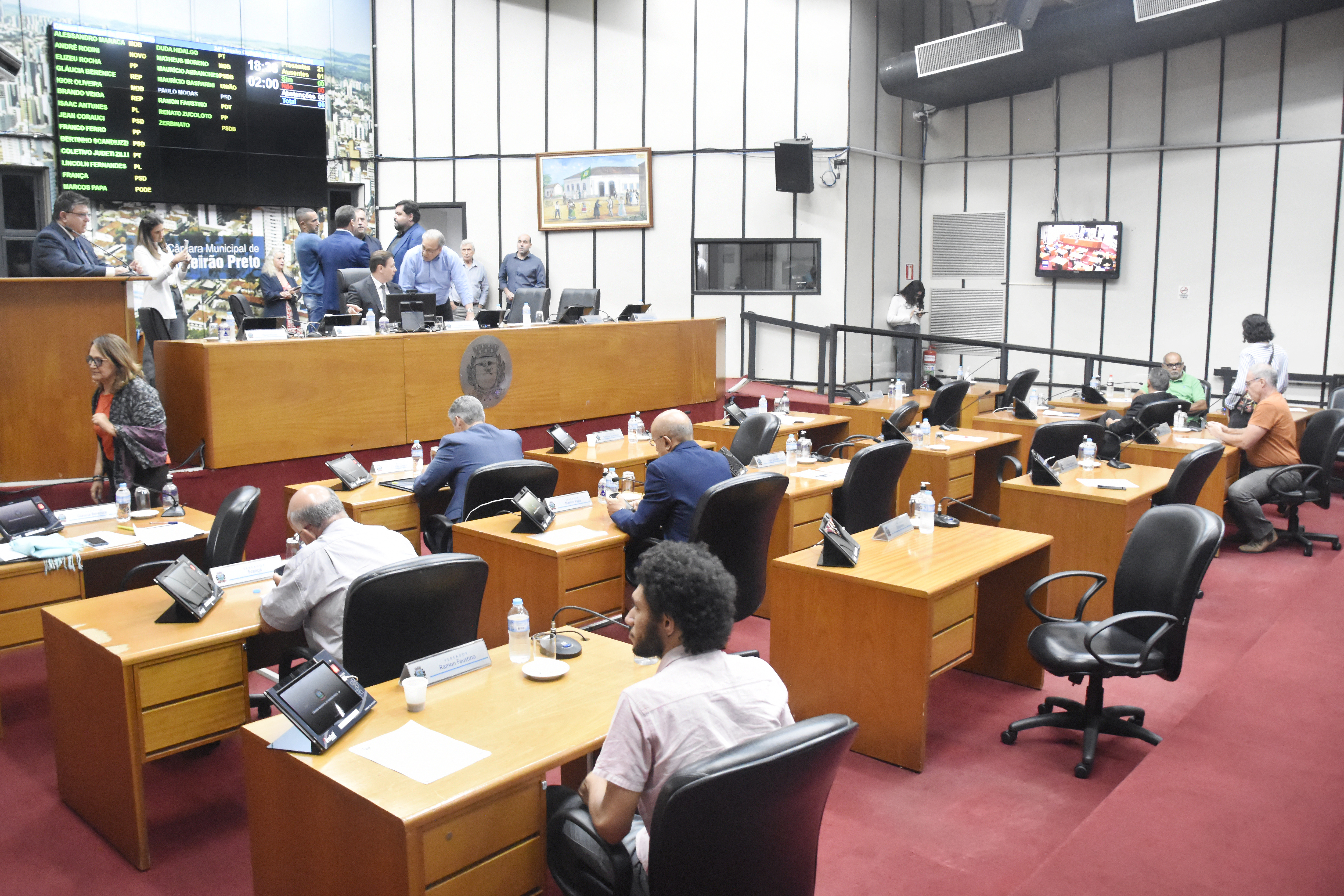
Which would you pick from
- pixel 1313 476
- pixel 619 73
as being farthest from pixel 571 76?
pixel 1313 476

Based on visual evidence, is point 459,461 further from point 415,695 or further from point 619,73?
point 619,73

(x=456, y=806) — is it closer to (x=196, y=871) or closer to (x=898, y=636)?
(x=196, y=871)

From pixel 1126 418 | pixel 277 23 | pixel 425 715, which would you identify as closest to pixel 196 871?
pixel 425 715

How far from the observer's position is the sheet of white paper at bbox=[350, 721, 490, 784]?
2.30 m

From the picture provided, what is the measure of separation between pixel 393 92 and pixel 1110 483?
1061cm

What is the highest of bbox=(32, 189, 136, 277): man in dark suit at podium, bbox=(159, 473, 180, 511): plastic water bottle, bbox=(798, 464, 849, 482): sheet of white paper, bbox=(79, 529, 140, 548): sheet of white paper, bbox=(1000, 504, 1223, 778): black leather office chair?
bbox=(32, 189, 136, 277): man in dark suit at podium

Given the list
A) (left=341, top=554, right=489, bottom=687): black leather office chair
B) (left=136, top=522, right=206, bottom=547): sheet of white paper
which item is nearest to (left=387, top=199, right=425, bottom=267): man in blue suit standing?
(left=136, top=522, right=206, bottom=547): sheet of white paper

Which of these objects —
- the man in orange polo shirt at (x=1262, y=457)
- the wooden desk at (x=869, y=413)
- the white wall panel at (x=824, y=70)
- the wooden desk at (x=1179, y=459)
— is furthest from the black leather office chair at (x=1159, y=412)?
the white wall panel at (x=824, y=70)

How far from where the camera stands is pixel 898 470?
559 cm

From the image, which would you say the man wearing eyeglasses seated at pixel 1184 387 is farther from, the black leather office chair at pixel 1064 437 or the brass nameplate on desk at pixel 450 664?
the brass nameplate on desk at pixel 450 664

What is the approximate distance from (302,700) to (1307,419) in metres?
9.11

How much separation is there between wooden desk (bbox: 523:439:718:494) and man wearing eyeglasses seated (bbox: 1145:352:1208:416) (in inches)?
175

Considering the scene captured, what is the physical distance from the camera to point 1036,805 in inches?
142

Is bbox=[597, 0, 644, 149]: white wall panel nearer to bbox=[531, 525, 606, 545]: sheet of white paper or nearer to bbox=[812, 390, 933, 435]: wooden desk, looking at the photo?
bbox=[812, 390, 933, 435]: wooden desk
